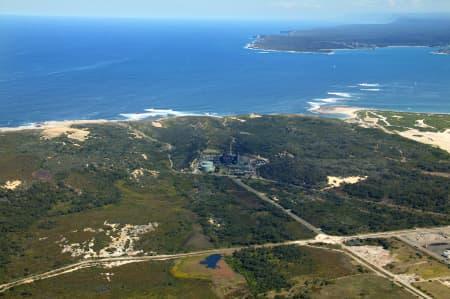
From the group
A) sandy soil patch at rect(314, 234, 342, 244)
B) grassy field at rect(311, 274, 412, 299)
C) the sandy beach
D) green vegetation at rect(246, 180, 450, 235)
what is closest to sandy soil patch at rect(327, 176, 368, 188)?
green vegetation at rect(246, 180, 450, 235)

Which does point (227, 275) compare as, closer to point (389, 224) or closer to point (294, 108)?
point (389, 224)

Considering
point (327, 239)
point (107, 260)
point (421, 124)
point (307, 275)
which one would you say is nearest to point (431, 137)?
point (421, 124)

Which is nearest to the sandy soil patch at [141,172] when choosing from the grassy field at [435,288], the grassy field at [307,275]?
the grassy field at [307,275]

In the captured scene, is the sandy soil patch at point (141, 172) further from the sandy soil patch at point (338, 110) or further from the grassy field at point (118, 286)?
the sandy soil patch at point (338, 110)

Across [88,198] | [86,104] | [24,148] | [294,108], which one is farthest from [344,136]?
[86,104]

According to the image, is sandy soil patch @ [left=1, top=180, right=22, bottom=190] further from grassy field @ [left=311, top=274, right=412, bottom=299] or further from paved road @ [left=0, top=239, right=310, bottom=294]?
grassy field @ [left=311, top=274, right=412, bottom=299]

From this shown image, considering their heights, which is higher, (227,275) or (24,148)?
(24,148)

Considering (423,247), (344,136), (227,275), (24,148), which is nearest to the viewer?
(227,275)
